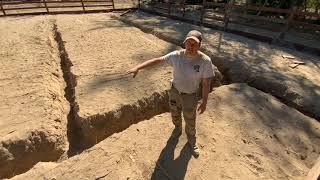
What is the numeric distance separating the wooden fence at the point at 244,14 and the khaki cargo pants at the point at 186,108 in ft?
22.2

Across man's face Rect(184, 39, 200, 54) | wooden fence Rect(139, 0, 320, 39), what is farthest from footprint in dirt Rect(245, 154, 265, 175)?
wooden fence Rect(139, 0, 320, 39)

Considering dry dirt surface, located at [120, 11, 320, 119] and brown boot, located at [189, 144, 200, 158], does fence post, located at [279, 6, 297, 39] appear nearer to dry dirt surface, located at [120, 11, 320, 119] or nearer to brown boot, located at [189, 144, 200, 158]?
dry dirt surface, located at [120, 11, 320, 119]

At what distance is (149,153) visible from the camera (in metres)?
3.85

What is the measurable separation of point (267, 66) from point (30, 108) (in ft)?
16.5

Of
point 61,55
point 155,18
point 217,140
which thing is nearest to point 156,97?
point 217,140

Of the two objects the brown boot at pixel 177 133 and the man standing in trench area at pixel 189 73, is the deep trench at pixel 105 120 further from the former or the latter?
the man standing in trench area at pixel 189 73

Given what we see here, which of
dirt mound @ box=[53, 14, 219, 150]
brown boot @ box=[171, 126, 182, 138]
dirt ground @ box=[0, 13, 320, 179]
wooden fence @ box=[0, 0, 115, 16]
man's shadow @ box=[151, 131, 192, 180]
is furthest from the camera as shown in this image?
wooden fence @ box=[0, 0, 115, 16]

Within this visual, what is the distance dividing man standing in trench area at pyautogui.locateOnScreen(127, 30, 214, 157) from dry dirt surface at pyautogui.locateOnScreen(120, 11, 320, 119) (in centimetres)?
259

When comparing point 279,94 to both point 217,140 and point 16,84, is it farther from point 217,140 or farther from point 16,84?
point 16,84

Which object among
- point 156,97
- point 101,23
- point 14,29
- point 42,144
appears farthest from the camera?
point 101,23

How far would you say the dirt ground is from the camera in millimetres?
3648

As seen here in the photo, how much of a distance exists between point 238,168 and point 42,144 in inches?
104

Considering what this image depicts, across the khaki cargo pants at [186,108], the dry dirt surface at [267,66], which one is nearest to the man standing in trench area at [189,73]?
the khaki cargo pants at [186,108]

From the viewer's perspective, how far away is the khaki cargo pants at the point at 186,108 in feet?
11.6
